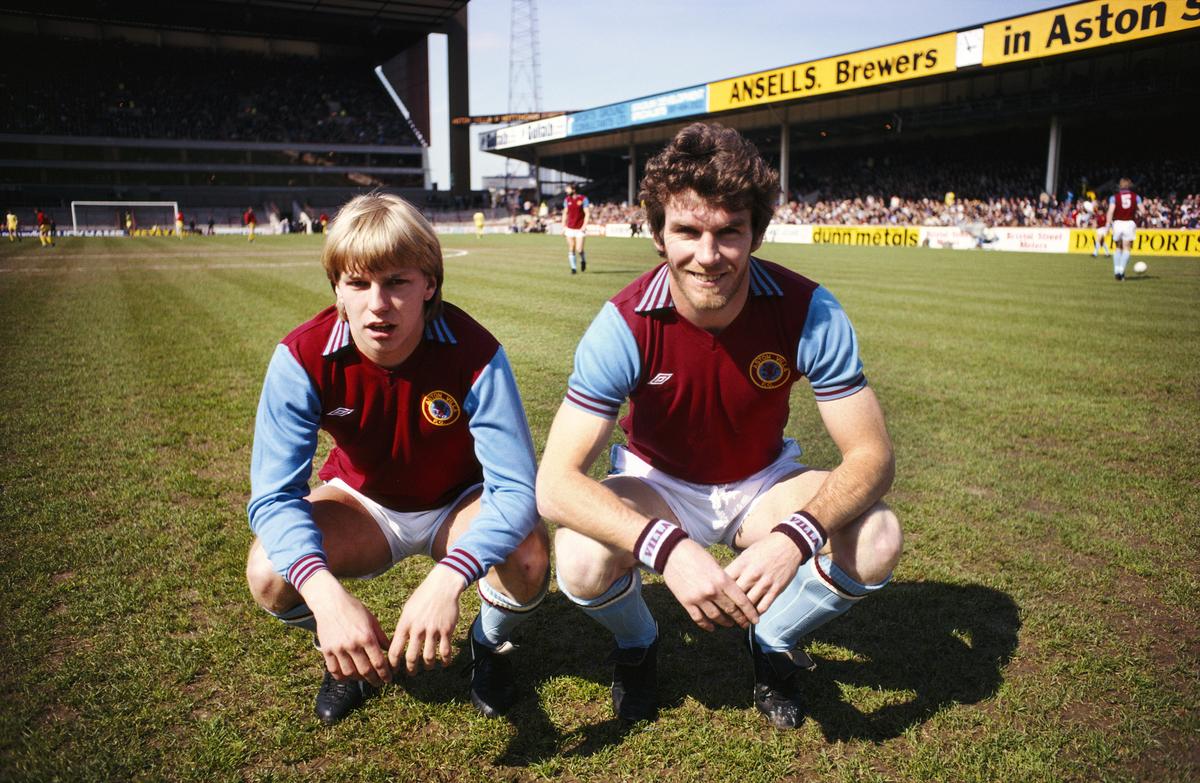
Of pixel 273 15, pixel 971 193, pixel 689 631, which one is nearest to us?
pixel 689 631

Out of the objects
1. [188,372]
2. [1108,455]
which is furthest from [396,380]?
[188,372]

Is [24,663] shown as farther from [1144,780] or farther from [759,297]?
[1144,780]

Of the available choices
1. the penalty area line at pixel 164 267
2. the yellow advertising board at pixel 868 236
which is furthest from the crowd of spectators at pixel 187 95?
the yellow advertising board at pixel 868 236

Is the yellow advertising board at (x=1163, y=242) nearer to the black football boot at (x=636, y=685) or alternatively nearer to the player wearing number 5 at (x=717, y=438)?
the player wearing number 5 at (x=717, y=438)

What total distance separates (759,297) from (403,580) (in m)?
2.25

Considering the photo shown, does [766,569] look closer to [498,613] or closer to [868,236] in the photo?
[498,613]

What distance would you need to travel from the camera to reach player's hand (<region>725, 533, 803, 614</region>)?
7.56ft

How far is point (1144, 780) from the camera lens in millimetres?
2328

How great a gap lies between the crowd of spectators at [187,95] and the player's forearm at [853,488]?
7025cm

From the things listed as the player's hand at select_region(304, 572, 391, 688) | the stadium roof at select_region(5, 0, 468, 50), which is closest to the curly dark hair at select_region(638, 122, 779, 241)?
the player's hand at select_region(304, 572, 391, 688)

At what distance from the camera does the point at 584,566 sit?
2.57m

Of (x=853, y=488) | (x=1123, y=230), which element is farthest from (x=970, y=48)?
(x=853, y=488)

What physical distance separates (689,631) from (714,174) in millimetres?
2003

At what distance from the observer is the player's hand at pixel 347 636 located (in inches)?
88.4
